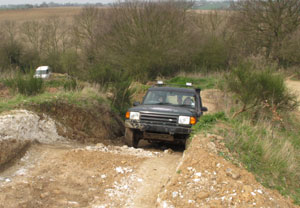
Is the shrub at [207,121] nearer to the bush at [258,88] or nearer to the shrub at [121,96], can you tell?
the bush at [258,88]

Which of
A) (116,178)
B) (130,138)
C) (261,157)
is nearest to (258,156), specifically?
(261,157)

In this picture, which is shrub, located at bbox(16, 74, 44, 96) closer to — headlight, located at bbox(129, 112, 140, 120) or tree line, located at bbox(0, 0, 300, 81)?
headlight, located at bbox(129, 112, 140, 120)

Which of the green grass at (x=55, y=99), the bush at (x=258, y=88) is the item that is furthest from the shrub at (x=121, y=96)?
the bush at (x=258, y=88)

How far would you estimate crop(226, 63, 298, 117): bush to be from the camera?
41.9ft

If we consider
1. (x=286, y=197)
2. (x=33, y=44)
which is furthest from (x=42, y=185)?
(x=33, y=44)

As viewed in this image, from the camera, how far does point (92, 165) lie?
6.93 meters

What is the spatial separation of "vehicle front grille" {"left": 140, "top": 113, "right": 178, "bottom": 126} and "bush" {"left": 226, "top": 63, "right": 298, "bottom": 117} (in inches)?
174

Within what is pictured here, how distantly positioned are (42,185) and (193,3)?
31.4 meters

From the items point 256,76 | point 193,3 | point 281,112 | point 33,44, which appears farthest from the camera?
point 33,44

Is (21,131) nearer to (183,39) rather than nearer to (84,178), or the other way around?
(84,178)

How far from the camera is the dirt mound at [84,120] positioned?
9.99 meters

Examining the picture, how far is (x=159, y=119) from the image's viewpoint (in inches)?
348

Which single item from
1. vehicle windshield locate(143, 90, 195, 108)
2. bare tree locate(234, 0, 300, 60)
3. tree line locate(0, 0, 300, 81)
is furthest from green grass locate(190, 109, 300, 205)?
bare tree locate(234, 0, 300, 60)

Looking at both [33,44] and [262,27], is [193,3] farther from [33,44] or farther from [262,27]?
[33,44]
